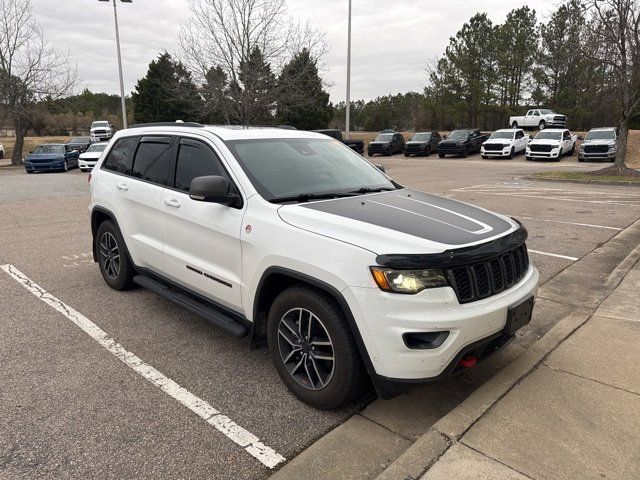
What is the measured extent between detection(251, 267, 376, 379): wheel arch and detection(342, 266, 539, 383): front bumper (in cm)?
4

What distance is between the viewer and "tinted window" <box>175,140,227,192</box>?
3.80 metres

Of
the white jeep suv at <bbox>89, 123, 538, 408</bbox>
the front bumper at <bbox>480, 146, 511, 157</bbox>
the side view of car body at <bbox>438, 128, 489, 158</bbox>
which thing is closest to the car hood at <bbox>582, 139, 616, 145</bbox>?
the front bumper at <bbox>480, 146, 511, 157</bbox>

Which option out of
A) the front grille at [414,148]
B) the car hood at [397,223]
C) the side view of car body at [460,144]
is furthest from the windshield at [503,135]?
the car hood at [397,223]

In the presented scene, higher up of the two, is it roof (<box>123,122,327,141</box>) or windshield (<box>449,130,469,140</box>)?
windshield (<box>449,130,469,140</box>)

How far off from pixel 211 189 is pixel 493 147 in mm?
29478

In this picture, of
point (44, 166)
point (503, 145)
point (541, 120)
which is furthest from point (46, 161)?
point (541, 120)

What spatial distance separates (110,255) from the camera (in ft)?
17.5

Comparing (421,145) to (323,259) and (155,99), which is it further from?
(323,259)

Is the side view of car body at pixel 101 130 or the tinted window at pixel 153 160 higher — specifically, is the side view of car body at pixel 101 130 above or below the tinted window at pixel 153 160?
above

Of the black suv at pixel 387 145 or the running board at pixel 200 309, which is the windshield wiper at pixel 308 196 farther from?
the black suv at pixel 387 145

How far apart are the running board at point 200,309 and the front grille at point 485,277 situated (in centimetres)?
155

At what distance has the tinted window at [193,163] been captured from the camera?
380cm

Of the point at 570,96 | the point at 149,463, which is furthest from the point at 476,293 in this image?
the point at 570,96

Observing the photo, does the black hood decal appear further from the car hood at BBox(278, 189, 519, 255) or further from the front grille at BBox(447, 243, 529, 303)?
the front grille at BBox(447, 243, 529, 303)
